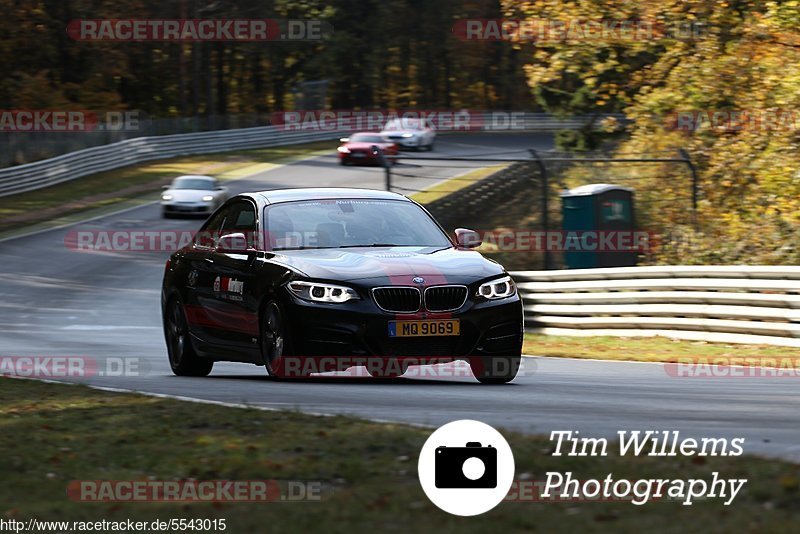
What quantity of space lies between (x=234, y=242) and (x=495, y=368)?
2413 millimetres

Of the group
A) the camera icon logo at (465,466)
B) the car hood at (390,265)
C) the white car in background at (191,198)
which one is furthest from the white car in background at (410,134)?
the camera icon logo at (465,466)

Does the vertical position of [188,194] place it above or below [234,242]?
below

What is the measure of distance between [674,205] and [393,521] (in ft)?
53.9

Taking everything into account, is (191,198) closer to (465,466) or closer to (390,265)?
(390,265)

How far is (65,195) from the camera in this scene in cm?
4519

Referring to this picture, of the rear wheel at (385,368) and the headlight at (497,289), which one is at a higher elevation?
the headlight at (497,289)

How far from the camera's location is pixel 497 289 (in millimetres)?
11164
